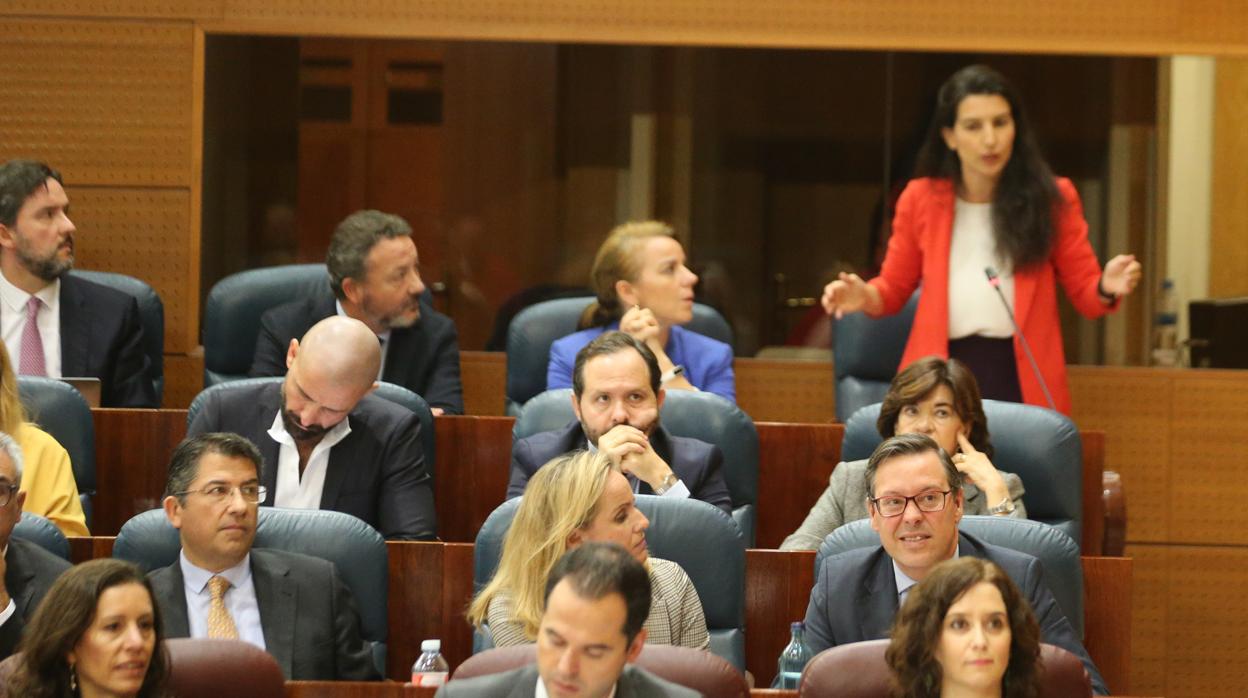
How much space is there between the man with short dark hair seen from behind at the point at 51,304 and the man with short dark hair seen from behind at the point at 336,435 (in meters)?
0.73

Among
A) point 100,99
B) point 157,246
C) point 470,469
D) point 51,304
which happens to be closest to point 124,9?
point 100,99

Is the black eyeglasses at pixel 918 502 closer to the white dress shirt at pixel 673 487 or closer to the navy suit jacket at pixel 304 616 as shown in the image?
the white dress shirt at pixel 673 487

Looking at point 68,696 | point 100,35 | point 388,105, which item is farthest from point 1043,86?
point 68,696

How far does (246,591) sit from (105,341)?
1413 millimetres

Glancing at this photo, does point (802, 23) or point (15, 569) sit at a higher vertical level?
point (802, 23)

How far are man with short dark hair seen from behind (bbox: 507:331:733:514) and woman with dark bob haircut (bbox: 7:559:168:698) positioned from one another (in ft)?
3.75

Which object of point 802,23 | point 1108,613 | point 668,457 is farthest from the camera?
point 802,23

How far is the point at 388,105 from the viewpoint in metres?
5.03

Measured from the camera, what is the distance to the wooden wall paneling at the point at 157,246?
503 cm

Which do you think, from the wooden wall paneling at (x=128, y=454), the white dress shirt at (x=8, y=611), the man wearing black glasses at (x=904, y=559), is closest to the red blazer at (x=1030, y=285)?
the man wearing black glasses at (x=904, y=559)

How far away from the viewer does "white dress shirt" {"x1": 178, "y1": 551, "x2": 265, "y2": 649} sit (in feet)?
10.0

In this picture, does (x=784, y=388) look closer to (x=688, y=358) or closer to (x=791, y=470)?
(x=688, y=358)

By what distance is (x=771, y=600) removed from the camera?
3.29 m

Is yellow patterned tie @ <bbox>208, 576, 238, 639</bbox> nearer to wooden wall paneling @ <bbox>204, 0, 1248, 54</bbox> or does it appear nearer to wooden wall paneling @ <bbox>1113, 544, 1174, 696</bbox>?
wooden wall paneling @ <bbox>204, 0, 1248, 54</bbox>
